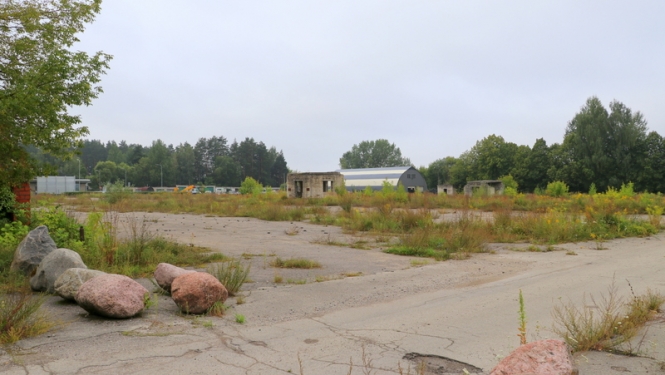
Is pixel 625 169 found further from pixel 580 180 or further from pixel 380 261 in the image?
pixel 380 261

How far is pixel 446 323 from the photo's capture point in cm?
625

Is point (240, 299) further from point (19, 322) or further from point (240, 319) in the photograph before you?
point (19, 322)

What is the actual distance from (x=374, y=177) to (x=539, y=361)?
7345cm

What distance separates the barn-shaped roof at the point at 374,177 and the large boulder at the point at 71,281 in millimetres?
67284

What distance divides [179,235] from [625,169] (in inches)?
2557

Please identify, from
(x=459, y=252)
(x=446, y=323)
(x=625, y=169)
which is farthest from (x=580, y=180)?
(x=446, y=323)

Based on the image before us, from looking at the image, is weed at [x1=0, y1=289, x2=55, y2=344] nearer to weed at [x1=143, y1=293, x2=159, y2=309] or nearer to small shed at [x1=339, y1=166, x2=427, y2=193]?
weed at [x1=143, y1=293, x2=159, y2=309]

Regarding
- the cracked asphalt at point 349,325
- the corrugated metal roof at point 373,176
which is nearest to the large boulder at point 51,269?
the cracked asphalt at point 349,325

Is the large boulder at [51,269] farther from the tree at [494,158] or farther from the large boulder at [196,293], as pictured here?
the tree at [494,158]

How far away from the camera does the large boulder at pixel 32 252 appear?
26.1 ft

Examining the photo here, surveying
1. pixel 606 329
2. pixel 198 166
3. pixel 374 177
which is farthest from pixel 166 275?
pixel 198 166

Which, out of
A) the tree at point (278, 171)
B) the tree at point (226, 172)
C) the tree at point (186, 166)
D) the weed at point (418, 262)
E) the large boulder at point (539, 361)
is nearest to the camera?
the large boulder at point (539, 361)

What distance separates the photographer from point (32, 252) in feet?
26.4

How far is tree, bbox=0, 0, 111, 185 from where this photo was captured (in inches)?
340
